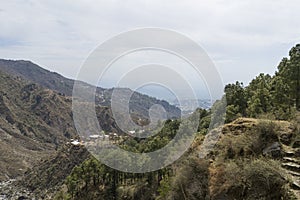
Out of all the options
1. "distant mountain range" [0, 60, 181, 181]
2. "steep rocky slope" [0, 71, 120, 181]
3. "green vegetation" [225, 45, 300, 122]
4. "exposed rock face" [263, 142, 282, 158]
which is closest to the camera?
"exposed rock face" [263, 142, 282, 158]

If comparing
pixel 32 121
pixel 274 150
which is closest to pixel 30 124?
pixel 32 121

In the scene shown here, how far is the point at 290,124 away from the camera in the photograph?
53.8ft

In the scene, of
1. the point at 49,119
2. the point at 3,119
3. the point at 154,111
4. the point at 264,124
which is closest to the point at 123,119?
the point at 154,111

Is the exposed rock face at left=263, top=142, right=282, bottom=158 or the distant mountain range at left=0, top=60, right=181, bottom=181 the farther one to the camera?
the distant mountain range at left=0, top=60, right=181, bottom=181

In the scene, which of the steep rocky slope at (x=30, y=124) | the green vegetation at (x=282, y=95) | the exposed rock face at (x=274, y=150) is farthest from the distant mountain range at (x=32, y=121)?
the exposed rock face at (x=274, y=150)

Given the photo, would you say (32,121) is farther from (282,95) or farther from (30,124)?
A: (282,95)

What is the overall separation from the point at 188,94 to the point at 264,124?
12.2 ft

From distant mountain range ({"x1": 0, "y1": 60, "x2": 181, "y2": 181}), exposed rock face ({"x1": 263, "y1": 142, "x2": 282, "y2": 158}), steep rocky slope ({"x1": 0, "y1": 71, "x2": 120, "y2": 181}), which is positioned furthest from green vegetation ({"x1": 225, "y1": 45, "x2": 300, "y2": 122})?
steep rocky slope ({"x1": 0, "y1": 71, "x2": 120, "y2": 181})

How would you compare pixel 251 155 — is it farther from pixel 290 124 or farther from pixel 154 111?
pixel 154 111

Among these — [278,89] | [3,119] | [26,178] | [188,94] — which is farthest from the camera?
[3,119]

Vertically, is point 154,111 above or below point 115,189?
above

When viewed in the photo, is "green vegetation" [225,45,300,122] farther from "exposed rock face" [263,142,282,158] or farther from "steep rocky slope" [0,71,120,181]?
"steep rocky slope" [0,71,120,181]

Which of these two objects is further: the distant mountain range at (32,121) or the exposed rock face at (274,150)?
the distant mountain range at (32,121)

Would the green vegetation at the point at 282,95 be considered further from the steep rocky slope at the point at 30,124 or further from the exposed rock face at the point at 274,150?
the steep rocky slope at the point at 30,124
